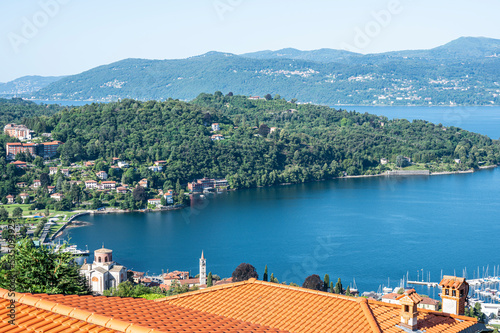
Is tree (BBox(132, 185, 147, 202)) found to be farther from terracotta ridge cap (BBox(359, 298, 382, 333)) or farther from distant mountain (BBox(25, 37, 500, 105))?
distant mountain (BBox(25, 37, 500, 105))

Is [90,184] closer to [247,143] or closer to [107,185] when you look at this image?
[107,185]

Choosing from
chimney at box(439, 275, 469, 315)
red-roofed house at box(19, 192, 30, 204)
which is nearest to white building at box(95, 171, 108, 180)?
red-roofed house at box(19, 192, 30, 204)

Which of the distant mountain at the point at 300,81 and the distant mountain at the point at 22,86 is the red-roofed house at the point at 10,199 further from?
the distant mountain at the point at 22,86

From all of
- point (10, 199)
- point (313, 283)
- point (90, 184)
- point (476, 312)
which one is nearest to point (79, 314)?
point (313, 283)

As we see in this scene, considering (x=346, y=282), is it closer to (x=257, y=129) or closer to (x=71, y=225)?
(x=71, y=225)

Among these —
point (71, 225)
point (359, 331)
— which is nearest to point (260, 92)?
point (71, 225)
